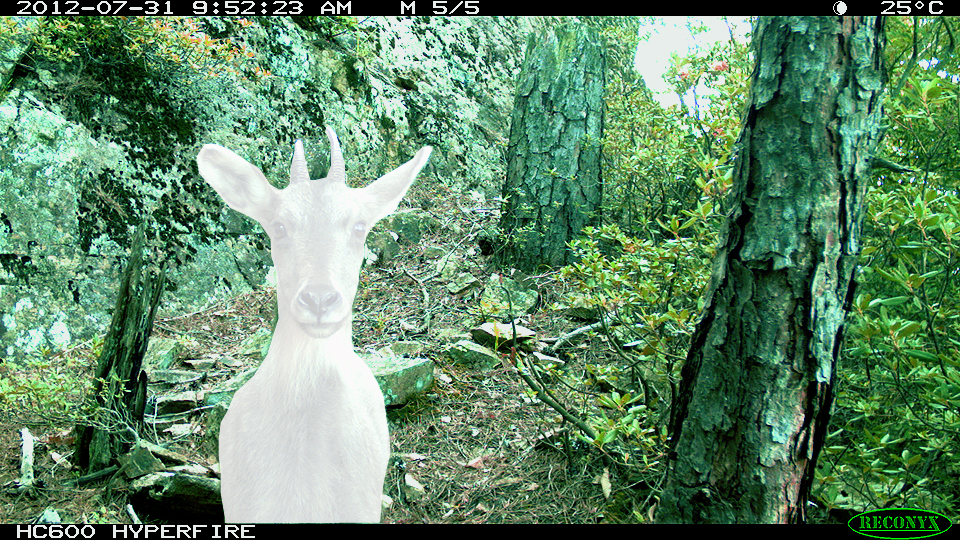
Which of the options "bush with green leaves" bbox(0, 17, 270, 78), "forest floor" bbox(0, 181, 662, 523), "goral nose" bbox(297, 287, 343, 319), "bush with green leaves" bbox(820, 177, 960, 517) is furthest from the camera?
"bush with green leaves" bbox(0, 17, 270, 78)

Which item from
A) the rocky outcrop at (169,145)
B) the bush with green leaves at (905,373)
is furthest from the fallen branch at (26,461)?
the bush with green leaves at (905,373)

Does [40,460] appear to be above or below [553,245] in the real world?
below

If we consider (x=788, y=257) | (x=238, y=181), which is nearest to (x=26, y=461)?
(x=238, y=181)

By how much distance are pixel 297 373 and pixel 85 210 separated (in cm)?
334

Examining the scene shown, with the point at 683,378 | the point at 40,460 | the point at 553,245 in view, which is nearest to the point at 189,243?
the point at 40,460

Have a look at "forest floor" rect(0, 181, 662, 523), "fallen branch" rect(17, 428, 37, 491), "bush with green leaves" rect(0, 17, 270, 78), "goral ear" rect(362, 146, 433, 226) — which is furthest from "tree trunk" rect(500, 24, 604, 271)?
"fallen branch" rect(17, 428, 37, 491)

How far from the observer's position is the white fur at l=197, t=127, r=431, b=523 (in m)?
2.34

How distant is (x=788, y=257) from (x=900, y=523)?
4.11ft

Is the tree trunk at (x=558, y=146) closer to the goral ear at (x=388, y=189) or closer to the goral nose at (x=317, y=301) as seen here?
the goral ear at (x=388, y=189)

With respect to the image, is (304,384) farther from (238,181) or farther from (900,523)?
(900,523)

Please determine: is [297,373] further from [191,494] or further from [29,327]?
[29,327]

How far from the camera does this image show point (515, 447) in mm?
3814

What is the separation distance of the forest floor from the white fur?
1.09 metres
